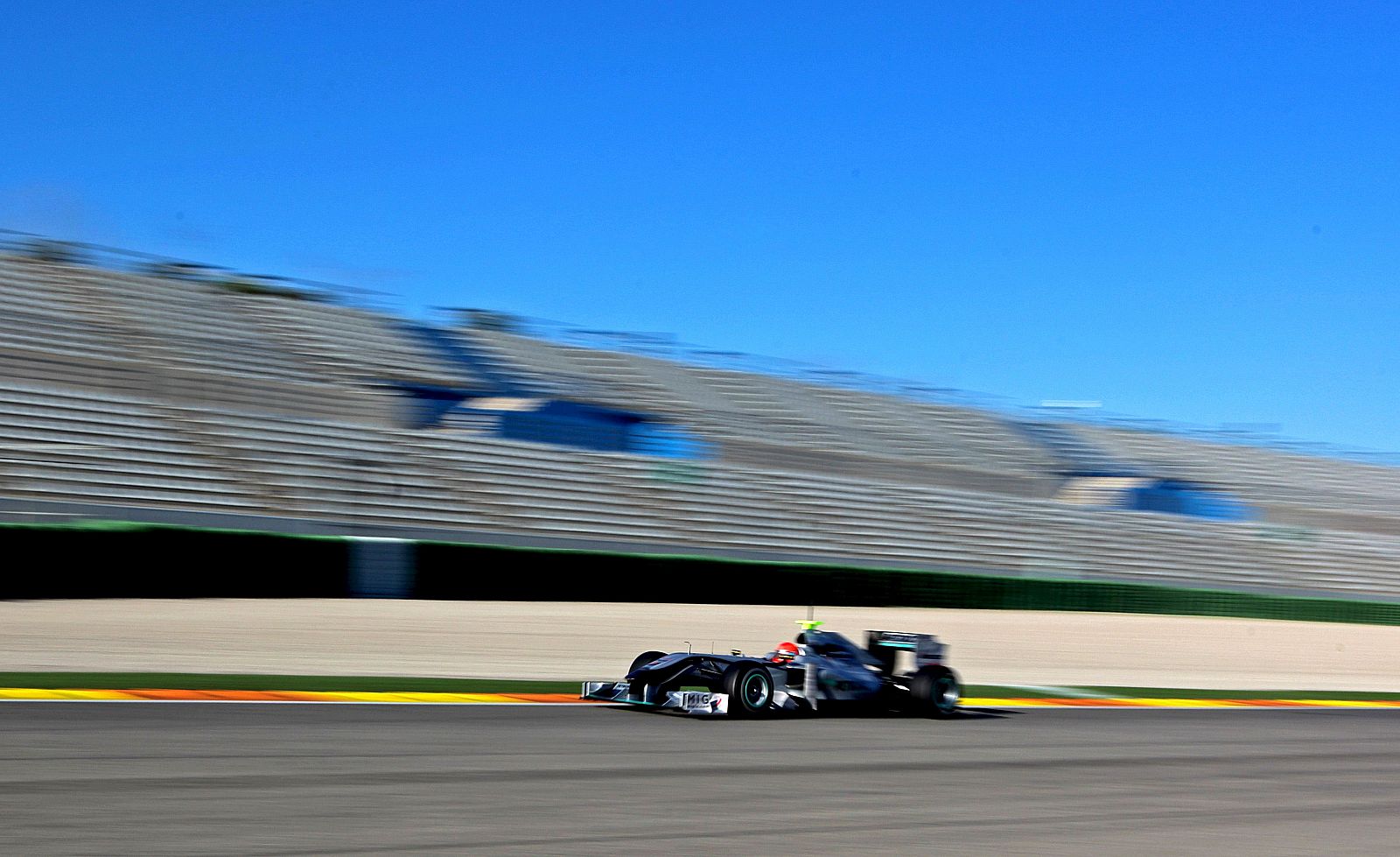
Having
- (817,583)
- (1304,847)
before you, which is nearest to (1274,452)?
(817,583)

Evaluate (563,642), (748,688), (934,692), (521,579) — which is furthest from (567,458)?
(748,688)

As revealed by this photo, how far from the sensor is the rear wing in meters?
12.0

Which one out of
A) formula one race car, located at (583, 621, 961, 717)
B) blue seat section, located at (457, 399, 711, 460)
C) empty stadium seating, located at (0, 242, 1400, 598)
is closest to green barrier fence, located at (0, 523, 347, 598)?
empty stadium seating, located at (0, 242, 1400, 598)

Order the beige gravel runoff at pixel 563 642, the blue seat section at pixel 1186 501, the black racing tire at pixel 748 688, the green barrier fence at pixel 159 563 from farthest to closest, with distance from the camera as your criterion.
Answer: the blue seat section at pixel 1186 501
the green barrier fence at pixel 159 563
the beige gravel runoff at pixel 563 642
the black racing tire at pixel 748 688

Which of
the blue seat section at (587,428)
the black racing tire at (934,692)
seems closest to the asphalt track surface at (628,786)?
the black racing tire at (934,692)

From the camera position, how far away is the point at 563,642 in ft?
62.1

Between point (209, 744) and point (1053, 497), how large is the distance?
4059cm

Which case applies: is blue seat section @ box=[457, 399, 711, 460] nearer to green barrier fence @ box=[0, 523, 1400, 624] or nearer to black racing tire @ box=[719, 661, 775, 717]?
green barrier fence @ box=[0, 523, 1400, 624]

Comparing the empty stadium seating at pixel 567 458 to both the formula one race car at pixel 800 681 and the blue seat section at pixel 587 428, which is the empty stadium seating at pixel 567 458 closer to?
the blue seat section at pixel 587 428

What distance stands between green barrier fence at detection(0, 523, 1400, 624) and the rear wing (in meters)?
4.49

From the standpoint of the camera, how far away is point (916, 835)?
5.95 meters

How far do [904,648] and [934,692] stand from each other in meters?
0.51

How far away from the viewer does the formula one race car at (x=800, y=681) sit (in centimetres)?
1062

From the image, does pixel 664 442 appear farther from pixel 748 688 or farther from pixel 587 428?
pixel 748 688
